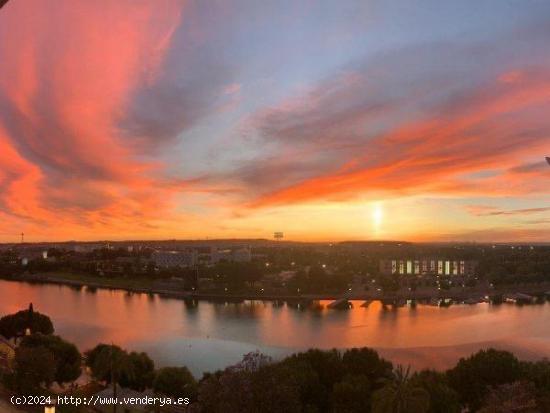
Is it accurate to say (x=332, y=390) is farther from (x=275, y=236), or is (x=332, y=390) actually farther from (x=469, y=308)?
(x=275, y=236)

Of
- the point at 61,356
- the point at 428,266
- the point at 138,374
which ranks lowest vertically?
the point at 428,266

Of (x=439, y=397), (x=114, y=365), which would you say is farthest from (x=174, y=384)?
(x=439, y=397)

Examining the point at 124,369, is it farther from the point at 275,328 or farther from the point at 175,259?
the point at 175,259

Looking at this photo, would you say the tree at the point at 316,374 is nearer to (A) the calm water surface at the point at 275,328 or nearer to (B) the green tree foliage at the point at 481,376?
(B) the green tree foliage at the point at 481,376

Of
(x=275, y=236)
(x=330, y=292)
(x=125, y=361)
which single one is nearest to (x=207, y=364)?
(x=125, y=361)

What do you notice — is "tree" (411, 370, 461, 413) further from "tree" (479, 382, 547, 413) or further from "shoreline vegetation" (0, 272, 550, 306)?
"shoreline vegetation" (0, 272, 550, 306)

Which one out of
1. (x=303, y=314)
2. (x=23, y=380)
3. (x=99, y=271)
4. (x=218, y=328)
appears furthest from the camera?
(x=99, y=271)
